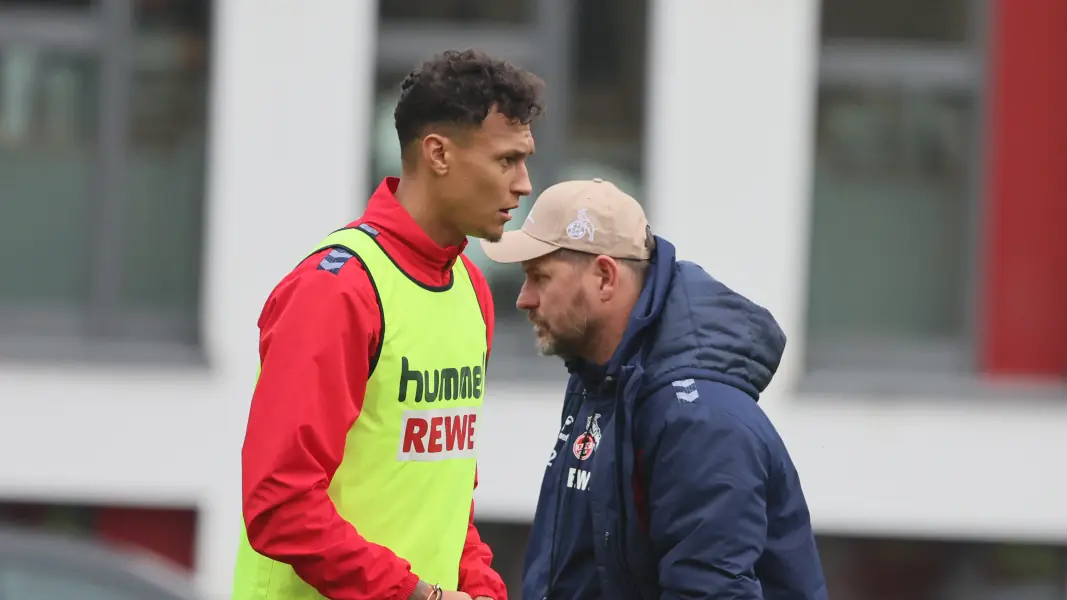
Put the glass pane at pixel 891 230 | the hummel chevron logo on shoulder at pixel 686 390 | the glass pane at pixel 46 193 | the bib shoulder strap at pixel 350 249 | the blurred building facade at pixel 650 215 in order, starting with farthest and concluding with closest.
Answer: the glass pane at pixel 891 230 < the glass pane at pixel 46 193 < the blurred building facade at pixel 650 215 < the hummel chevron logo on shoulder at pixel 686 390 < the bib shoulder strap at pixel 350 249

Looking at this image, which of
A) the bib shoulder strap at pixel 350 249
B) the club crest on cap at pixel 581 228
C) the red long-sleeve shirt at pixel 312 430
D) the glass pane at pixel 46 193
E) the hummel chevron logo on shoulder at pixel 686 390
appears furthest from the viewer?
the glass pane at pixel 46 193

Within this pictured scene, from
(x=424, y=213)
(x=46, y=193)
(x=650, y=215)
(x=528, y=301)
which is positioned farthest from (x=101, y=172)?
(x=424, y=213)

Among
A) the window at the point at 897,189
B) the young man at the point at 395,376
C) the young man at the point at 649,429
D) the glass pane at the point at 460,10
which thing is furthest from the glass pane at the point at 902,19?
the young man at the point at 395,376

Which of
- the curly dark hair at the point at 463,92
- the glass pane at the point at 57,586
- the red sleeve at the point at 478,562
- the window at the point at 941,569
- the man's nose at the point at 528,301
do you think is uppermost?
the curly dark hair at the point at 463,92

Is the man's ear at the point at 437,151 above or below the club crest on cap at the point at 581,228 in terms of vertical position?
above

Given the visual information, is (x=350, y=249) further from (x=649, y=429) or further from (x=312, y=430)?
(x=649, y=429)

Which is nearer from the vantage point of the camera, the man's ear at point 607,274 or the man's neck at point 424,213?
the man's neck at point 424,213

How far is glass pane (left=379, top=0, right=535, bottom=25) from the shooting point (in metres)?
8.16

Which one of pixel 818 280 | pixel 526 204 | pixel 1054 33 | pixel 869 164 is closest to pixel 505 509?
pixel 526 204

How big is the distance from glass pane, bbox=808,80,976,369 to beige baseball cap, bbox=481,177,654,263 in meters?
5.25

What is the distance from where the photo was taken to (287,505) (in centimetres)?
281

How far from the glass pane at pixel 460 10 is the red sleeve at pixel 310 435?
17.9 ft

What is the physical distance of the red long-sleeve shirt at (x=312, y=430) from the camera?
2809mm

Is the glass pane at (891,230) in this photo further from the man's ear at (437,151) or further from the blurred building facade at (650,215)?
the man's ear at (437,151)
